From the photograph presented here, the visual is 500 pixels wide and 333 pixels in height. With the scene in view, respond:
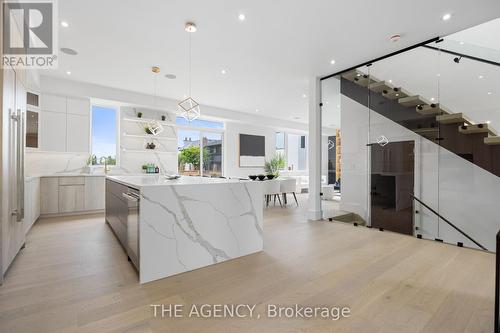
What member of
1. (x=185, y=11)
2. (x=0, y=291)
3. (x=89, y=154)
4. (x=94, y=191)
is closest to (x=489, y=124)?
(x=185, y=11)

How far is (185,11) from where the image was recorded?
281 centimetres

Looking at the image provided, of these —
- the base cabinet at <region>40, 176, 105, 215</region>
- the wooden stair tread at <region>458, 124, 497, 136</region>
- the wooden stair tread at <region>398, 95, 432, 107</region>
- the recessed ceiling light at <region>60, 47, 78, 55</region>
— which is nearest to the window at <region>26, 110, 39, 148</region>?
the base cabinet at <region>40, 176, 105, 215</region>

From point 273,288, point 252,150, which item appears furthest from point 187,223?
point 252,150

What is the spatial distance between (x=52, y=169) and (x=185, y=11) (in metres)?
4.86

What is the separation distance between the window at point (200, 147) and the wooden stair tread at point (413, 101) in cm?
556

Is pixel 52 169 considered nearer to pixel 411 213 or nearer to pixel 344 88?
pixel 344 88

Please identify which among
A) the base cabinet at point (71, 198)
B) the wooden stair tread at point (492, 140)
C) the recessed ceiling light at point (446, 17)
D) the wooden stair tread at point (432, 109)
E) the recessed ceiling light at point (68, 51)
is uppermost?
the recessed ceiling light at point (68, 51)

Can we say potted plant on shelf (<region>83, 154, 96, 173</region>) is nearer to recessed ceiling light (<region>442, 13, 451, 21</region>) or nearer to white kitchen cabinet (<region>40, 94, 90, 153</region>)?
white kitchen cabinet (<region>40, 94, 90, 153</region>)

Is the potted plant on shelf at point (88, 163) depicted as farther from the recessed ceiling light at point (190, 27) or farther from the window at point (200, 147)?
the recessed ceiling light at point (190, 27)

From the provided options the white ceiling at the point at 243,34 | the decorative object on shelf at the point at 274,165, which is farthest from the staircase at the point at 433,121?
the decorative object on shelf at the point at 274,165

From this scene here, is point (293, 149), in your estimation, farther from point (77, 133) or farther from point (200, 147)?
point (77, 133)

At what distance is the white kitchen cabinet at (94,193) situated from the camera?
5.19 m

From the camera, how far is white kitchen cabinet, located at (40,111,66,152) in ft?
16.5

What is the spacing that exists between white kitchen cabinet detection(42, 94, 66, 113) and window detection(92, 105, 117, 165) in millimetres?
784
